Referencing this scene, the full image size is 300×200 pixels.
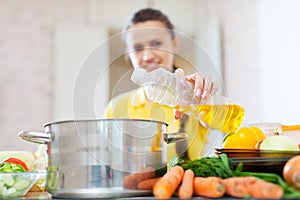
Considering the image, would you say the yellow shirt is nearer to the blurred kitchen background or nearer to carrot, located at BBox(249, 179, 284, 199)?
carrot, located at BBox(249, 179, 284, 199)

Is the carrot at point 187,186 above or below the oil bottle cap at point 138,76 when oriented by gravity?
below

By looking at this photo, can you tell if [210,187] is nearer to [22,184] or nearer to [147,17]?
[22,184]

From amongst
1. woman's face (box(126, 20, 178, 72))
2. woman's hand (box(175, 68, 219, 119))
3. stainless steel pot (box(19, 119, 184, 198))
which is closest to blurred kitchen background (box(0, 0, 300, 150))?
woman's face (box(126, 20, 178, 72))

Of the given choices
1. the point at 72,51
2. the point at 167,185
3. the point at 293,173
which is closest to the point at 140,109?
the point at 167,185

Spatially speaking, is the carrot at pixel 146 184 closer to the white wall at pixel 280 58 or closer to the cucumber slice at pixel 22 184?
the cucumber slice at pixel 22 184

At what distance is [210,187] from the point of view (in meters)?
0.67

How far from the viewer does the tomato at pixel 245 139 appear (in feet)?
2.85

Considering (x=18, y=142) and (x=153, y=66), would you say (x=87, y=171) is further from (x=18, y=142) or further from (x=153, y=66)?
(x=18, y=142)

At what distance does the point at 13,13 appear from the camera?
3008 millimetres

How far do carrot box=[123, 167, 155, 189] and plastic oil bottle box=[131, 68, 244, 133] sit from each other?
0.20 metres

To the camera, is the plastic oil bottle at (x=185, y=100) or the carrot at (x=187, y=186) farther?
the plastic oil bottle at (x=185, y=100)

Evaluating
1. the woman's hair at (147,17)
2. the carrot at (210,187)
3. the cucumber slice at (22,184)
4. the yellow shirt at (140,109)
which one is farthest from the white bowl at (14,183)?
the woman's hair at (147,17)

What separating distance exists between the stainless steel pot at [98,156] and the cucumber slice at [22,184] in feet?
0.32

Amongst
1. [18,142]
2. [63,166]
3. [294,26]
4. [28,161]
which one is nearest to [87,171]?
[63,166]
